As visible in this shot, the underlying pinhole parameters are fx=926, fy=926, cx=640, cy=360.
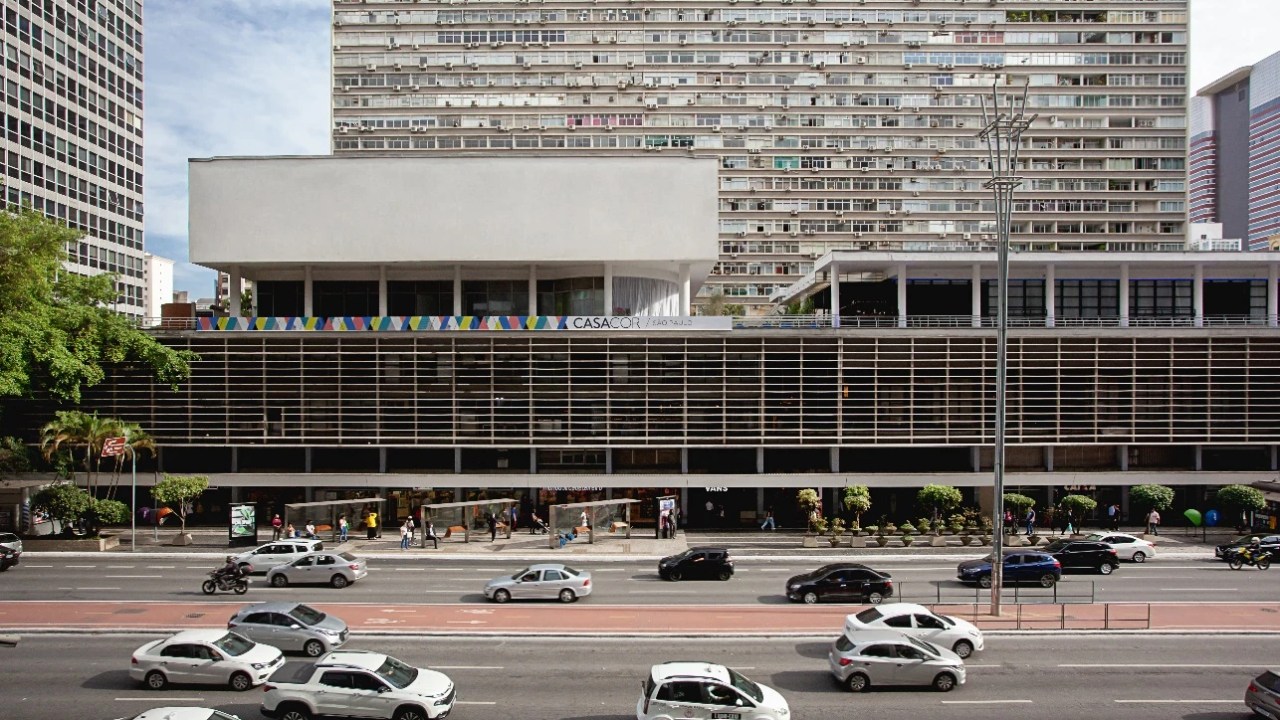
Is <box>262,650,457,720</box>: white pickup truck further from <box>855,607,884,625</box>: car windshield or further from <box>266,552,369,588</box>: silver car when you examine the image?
<box>266,552,369,588</box>: silver car

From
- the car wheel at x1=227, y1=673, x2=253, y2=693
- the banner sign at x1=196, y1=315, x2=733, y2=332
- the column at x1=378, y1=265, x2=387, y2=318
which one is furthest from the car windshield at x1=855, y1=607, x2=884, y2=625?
the column at x1=378, y1=265, x2=387, y2=318

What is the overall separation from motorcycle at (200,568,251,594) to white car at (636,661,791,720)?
2092 centimetres

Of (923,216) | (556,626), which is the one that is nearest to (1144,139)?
(923,216)

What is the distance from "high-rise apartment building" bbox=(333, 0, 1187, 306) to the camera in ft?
295

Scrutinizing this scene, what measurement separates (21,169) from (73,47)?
1257 centimetres

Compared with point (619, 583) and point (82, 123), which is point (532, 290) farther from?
point (82, 123)

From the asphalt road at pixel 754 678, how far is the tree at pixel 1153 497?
75.1 feet

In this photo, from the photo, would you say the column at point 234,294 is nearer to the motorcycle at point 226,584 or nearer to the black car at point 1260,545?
the motorcycle at point 226,584

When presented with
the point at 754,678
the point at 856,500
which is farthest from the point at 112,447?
the point at 856,500

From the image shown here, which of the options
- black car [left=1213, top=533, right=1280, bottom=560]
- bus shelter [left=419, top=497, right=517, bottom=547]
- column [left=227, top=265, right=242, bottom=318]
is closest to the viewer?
black car [left=1213, top=533, right=1280, bottom=560]

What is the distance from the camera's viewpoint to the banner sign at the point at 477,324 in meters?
Answer: 52.0

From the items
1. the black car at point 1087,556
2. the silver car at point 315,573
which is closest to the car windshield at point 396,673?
the silver car at point 315,573

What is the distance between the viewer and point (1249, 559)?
39.6 m

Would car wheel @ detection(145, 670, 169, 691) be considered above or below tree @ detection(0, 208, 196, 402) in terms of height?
below
